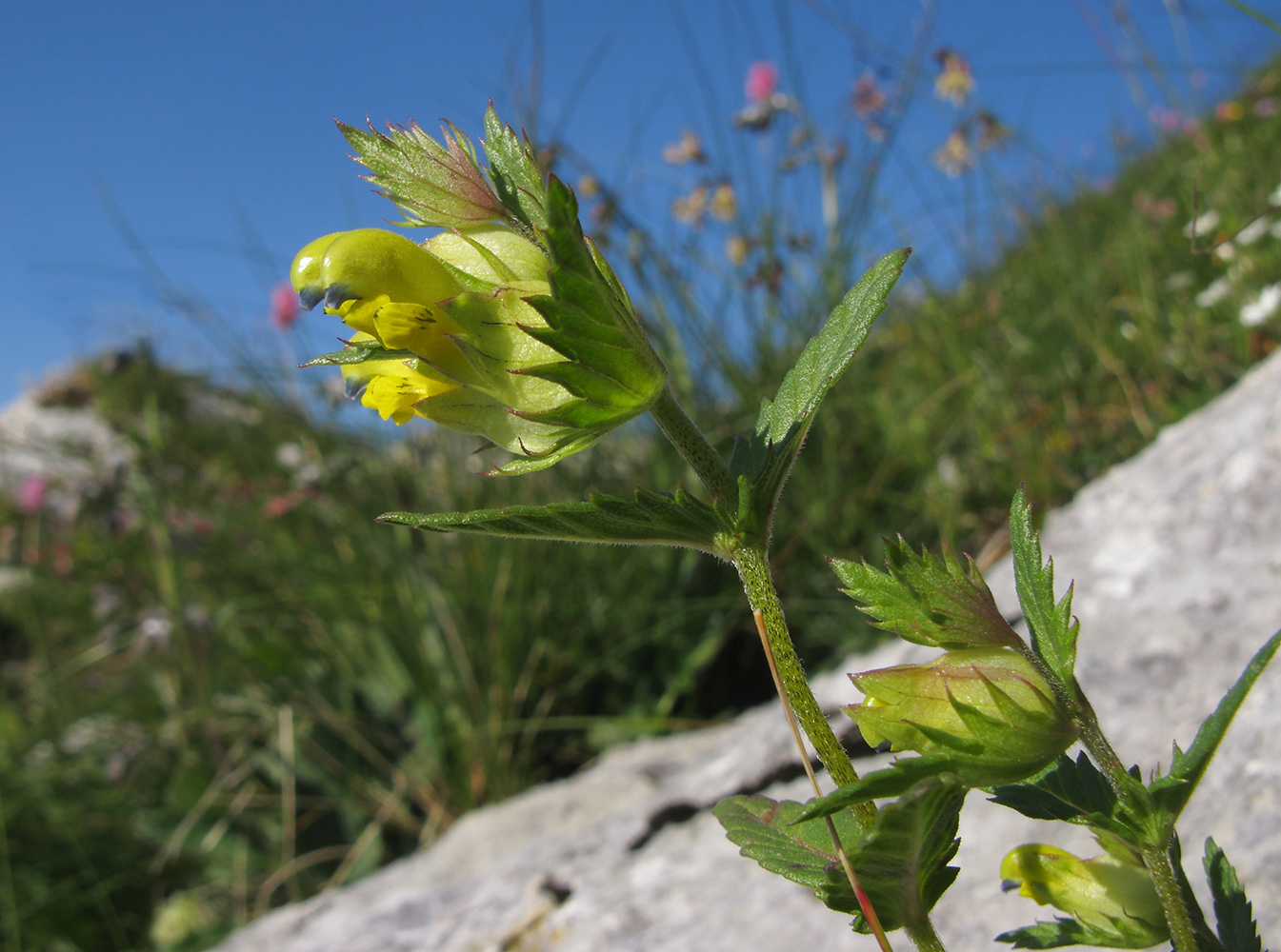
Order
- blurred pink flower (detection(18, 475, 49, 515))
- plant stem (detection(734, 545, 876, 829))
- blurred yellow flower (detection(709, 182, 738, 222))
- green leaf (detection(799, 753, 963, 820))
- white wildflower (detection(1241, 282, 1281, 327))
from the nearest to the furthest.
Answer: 1. green leaf (detection(799, 753, 963, 820))
2. plant stem (detection(734, 545, 876, 829))
3. white wildflower (detection(1241, 282, 1281, 327))
4. blurred yellow flower (detection(709, 182, 738, 222))
5. blurred pink flower (detection(18, 475, 49, 515))

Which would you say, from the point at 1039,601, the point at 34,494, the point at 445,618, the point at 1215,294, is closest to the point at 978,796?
the point at 1039,601

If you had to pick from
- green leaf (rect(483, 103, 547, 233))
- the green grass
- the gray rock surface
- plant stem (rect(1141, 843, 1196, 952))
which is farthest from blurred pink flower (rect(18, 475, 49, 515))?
plant stem (rect(1141, 843, 1196, 952))

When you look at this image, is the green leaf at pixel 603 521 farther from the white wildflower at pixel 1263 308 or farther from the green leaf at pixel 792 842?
the white wildflower at pixel 1263 308

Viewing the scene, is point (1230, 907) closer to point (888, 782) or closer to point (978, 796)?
point (888, 782)

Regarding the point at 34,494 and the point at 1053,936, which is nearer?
the point at 1053,936

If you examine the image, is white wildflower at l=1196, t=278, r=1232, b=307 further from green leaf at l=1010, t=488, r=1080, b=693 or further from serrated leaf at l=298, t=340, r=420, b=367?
serrated leaf at l=298, t=340, r=420, b=367

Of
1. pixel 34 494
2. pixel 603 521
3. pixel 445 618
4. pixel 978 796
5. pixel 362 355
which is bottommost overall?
pixel 978 796
